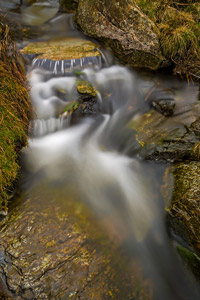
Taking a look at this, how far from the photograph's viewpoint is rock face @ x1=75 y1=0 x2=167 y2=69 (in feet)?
17.1

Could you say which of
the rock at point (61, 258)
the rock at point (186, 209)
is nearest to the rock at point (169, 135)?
the rock at point (186, 209)

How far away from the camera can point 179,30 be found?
5.11 m

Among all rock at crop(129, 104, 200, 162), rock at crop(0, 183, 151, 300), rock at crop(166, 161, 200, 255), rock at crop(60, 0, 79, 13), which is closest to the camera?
rock at crop(0, 183, 151, 300)

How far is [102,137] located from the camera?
4500mm

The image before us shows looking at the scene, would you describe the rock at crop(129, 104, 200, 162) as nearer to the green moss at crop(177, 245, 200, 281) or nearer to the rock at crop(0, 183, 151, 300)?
the green moss at crop(177, 245, 200, 281)

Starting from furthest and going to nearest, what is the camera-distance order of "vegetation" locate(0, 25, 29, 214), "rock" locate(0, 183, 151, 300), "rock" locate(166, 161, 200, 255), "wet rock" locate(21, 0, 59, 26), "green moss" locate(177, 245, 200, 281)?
"wet rock" locate(21, 0, 59, 26), "vegetation" locate(0, 25, 29, 214), "rock" locate(166, 161, 200, 255), "green moss" locate(177, 245, 200, 281), "rock" locate(0, 183, 151, 300)

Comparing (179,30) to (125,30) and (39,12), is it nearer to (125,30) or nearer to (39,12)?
(125,30)

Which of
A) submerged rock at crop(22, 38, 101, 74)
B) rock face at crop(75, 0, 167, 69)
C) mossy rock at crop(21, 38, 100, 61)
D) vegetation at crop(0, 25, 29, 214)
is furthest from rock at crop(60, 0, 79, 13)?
vegetation at crop(0, 25, 29, 214)

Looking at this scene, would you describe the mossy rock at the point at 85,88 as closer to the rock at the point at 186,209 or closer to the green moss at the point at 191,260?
the rock at the point at 186,209

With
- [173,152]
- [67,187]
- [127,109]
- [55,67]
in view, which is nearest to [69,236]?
[67,187]

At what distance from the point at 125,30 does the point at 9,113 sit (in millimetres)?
3942

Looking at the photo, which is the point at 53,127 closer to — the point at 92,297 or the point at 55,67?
the point at 55,67

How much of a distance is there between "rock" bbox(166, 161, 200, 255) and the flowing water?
205 millimetres

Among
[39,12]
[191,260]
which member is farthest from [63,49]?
[191,260]
